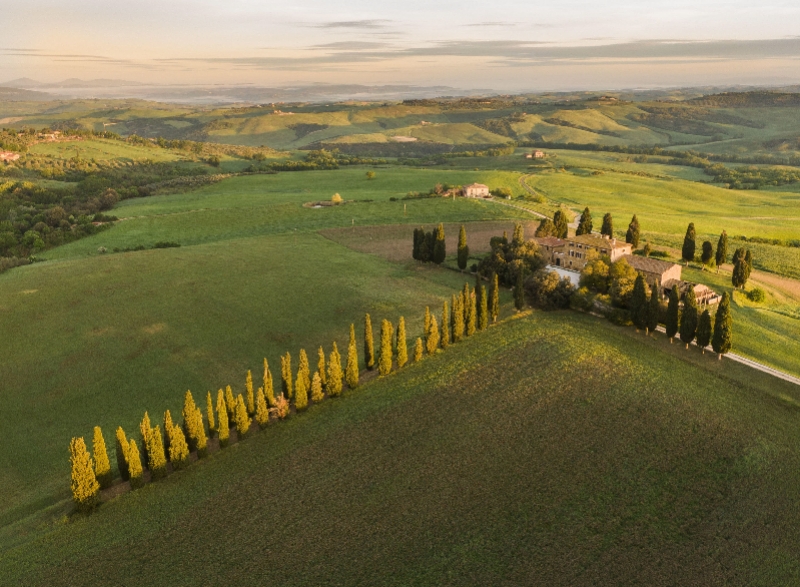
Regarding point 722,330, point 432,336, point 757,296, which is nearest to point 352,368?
point 432,336

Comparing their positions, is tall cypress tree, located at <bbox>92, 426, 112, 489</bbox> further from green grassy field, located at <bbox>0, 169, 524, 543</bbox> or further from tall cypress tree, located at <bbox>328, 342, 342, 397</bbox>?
tall cypress tree, located at <bbox>328, 342, 342, 397</bbox>

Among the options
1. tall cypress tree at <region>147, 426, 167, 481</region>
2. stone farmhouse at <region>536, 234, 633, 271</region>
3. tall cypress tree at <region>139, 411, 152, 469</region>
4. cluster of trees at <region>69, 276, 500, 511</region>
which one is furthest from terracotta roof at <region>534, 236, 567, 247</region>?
tall cypress tree at <region>139, 411, 152, 469</region>

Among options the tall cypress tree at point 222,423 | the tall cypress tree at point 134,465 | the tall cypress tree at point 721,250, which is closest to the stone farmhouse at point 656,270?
the tall cypress tree at point 721,250

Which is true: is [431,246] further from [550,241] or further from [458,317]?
[458,317]

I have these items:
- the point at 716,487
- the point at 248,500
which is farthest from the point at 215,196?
the point at 716,487

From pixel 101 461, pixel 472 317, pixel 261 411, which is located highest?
pixel 472 317
